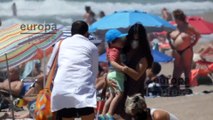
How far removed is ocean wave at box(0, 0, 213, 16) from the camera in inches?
1230

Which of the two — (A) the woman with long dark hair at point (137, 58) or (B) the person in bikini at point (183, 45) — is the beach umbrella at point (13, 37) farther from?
(B) the person in bikini at point (183, 45)

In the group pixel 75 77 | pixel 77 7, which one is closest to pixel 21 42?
pixel 75 77

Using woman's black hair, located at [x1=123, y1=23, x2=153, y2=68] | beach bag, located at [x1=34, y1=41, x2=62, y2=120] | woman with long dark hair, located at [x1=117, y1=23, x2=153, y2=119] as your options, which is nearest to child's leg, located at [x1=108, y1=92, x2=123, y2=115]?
woman with long dark hair, located at [x1=117, y1=23, x2=153, y2=119]

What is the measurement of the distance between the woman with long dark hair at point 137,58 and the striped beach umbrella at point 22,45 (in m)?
1.16

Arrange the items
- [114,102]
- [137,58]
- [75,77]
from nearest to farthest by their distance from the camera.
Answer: [75,77] → [137,58] → [114,102]

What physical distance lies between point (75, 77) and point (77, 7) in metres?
28.6

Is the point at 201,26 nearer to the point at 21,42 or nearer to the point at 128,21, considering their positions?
the point at 128,21

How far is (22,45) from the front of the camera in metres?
6.68

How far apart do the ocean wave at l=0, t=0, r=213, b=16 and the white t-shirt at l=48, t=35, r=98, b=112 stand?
82.6ft

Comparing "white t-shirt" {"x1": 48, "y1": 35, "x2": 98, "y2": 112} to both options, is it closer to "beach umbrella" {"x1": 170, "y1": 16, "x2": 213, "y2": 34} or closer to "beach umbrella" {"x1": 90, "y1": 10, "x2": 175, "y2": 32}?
"beach umbrella" {"x1": 90, "y1": 10, "x2": 175, "y2": 32}

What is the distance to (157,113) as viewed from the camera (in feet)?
17.8

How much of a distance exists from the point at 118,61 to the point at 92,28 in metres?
4.89

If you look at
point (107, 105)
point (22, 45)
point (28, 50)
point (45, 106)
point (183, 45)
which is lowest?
point (183, 45)

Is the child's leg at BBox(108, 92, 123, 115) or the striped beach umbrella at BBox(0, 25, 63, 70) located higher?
the striped beach umbrella at BBox(0, 25, 63, 70)
